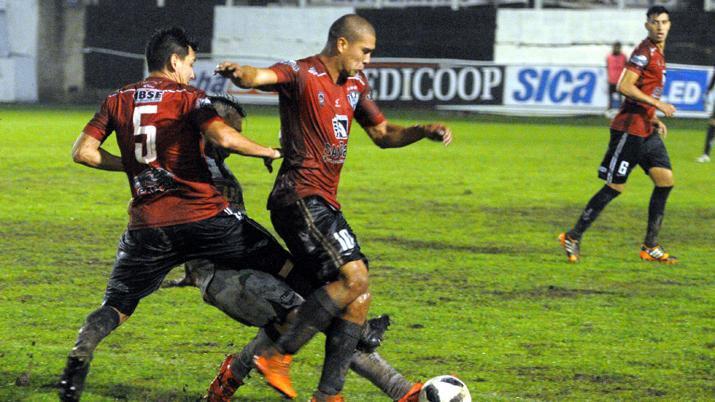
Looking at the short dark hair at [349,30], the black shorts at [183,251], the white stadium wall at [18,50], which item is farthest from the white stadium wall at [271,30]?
the black shorts at [183,251]

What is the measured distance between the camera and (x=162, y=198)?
561 cm

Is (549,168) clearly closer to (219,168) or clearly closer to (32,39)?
(219,168)

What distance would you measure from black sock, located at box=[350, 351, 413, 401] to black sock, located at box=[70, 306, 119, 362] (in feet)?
3.96

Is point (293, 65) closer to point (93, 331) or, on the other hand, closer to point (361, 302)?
point (361, 302)

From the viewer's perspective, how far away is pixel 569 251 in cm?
1059

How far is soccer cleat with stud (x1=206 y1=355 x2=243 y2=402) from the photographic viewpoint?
5645mm

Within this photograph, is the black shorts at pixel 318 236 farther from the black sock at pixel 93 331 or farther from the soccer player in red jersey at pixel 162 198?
the black sock at pixel 93 331

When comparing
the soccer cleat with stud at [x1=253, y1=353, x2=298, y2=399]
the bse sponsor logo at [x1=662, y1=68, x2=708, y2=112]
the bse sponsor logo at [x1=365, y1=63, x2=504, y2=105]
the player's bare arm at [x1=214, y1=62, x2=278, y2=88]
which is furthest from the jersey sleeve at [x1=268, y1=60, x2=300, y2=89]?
the bse sponsor logo at [x1=365, y1=63, x2=504, y2=105]

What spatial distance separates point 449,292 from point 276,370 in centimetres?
365

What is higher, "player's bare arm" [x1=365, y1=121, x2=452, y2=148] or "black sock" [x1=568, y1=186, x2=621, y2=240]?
"player's bare arm" [x1=365, y1=121, x2=452, y2=148]

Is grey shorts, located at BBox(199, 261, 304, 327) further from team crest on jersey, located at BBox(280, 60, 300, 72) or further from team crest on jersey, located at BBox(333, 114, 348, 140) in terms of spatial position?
team crest on jersey, located at BBox(280, 60, 300, 72)

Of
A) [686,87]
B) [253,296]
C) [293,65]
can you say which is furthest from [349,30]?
[686,87]

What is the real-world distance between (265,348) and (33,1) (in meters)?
34.0

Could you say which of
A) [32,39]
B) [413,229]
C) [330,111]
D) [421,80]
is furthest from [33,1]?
[330,111]
